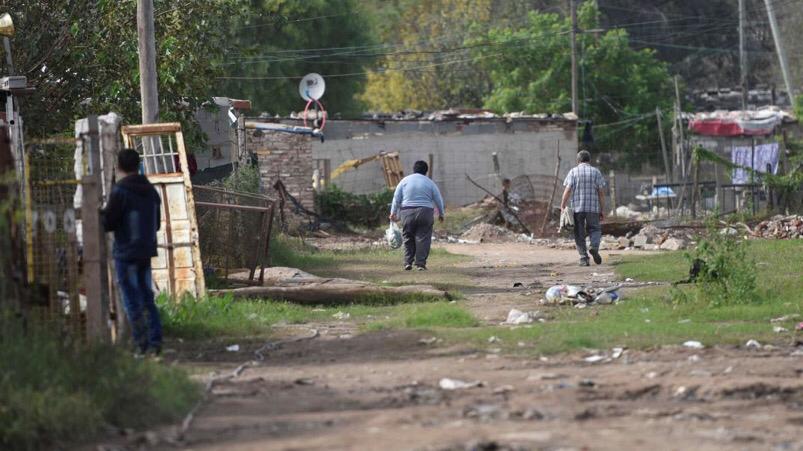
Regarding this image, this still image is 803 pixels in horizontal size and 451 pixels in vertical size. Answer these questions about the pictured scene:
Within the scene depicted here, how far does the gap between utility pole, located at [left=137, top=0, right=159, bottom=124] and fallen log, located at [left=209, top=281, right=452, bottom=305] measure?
3221 millimetres

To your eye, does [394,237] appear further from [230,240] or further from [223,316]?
[223,316]

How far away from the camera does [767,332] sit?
11.5 meters

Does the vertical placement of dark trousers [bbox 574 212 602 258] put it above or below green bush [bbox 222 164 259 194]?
below

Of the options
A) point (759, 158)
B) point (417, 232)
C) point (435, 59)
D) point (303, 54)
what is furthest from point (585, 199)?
point (435, 59)

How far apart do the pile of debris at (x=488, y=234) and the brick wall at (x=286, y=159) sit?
4452 millimetres

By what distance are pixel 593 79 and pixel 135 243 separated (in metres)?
45.1

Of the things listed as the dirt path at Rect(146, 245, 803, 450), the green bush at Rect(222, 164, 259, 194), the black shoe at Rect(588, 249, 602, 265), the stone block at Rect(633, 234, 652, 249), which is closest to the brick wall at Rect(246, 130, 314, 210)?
the stone block at Rect(633, 234, 652, 249)

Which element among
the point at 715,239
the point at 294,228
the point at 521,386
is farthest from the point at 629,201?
the point at 521,386

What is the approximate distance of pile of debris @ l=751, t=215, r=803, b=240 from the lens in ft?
88.6

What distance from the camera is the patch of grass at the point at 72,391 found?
23.9ft

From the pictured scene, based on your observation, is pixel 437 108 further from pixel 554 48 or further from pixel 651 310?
pixel 651 310

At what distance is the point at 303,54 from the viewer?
52.8 metres

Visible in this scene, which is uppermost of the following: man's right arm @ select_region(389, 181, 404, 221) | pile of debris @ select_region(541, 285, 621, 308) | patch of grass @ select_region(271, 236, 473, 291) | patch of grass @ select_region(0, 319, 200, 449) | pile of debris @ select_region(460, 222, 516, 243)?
man's right arm @ select_region(389, 181, 404, 221)

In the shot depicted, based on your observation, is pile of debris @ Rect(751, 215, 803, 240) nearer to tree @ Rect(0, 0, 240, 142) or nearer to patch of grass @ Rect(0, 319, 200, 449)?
tree @ Rect(0, 0, 240, 142)
